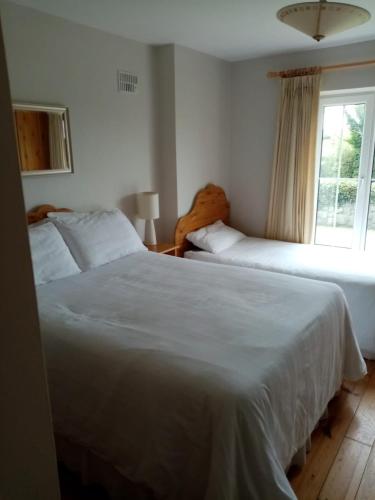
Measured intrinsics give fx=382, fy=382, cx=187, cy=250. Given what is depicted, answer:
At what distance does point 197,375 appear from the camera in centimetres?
139

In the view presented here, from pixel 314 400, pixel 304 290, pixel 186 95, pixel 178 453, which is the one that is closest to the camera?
pixel 178 453

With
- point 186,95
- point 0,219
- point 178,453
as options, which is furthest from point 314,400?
point 186,95

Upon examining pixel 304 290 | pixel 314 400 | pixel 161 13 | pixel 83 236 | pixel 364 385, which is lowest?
pixel 364 385

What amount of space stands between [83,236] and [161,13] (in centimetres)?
156

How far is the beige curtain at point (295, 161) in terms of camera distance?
142 inches

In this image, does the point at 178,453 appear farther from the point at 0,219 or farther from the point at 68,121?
the point at 68,121

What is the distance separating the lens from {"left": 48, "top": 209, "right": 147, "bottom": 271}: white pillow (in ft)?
8.50

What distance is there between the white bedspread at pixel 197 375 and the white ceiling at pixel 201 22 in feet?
5.76

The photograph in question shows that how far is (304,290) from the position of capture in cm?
220

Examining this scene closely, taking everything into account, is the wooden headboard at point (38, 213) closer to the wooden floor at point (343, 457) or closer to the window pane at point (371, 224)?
the wooden floor at point (343, 457)

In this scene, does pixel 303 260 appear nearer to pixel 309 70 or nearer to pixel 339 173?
pixel 339 173

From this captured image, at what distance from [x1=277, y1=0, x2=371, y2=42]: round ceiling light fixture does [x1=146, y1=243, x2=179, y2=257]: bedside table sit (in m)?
1.93

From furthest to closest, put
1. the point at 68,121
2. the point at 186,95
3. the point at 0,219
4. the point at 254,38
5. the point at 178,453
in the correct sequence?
the point at 186,95
the point at 254,38
the point at 68,121
the point at 178,453
the point at 0,219

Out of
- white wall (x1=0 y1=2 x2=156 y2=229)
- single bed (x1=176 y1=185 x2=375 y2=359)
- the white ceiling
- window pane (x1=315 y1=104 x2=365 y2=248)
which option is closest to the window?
window pane (x1=315 y1=104 x2=365 y2=248)
